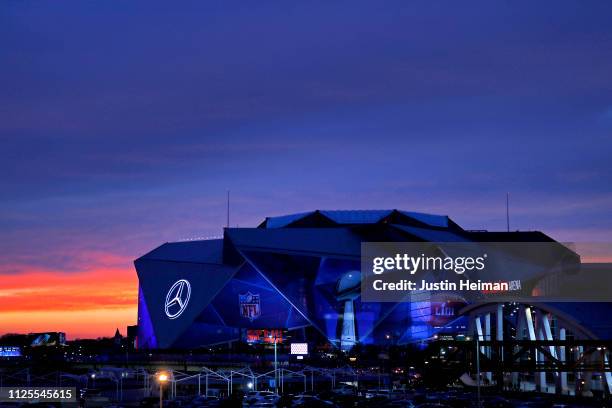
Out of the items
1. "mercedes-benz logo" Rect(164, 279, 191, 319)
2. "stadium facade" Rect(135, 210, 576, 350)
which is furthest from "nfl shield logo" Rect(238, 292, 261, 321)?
"mercedes-benz logo" Rect(164, 279, 191, 319)

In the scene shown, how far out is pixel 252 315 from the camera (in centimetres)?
19000

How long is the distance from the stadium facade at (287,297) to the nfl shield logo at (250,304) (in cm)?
20

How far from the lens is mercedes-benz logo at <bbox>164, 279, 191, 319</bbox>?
622 ft

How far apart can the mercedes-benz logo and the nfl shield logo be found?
10738mm

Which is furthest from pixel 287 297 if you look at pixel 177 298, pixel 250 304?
pixel 177 298

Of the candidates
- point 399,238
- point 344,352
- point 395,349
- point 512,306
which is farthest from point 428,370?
point 399,238

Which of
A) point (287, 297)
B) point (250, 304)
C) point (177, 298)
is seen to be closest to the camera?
point (287, 297)

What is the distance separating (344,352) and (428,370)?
114709mm

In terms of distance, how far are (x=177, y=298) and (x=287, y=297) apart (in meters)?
23.9

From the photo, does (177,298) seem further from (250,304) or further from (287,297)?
(287,297)

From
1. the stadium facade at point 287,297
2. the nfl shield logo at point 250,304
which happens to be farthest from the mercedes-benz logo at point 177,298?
the nfl shield logo at point 250,304

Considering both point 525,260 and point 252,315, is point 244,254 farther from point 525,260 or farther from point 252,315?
point 525,260

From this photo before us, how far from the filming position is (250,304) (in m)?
190

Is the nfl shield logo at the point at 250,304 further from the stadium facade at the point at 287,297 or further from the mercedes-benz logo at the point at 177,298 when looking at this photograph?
the mercedes-benz logo at the point at 177,298
